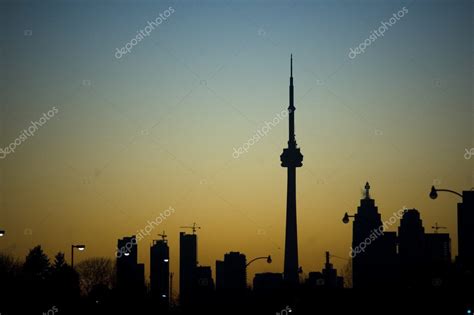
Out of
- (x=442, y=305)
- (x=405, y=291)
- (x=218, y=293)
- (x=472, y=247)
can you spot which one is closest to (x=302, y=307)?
(x=405, y=291)

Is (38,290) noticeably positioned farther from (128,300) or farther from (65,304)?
(128,300)

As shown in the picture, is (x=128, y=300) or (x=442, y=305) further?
(x=128, y=300)

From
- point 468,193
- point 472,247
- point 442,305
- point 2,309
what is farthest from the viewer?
point 472,247

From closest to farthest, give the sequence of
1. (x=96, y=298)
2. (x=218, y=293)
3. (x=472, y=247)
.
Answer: (x=96, y=298) → (x=218, y=293) → (x=472, y=247)

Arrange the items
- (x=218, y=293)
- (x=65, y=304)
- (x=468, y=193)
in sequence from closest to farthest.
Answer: (x=65, y=304) < (x=468, y=193) < (x=218, y=293)

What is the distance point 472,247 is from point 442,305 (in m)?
109

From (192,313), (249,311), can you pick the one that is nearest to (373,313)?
(249,311)

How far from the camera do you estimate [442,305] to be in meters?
90.4

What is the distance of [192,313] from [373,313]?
35.5 metres

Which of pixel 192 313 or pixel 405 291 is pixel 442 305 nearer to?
pixel 405 291

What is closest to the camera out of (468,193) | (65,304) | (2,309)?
(2,309)

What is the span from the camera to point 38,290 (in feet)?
343

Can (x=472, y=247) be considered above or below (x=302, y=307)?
above

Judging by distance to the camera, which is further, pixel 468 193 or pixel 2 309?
pixel 468 193
